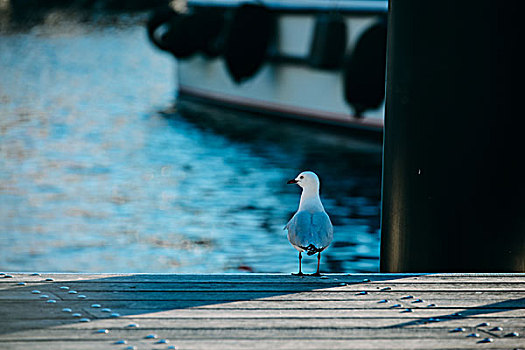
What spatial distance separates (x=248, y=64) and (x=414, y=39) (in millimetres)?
14207

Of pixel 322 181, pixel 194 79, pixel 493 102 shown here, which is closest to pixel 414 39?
pixel 493 102

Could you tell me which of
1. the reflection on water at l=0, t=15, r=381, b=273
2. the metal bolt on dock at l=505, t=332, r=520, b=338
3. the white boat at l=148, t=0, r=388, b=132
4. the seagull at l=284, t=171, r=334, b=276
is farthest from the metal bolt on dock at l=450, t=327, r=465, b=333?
the white boat at l=148, t=0, r=388, b=132

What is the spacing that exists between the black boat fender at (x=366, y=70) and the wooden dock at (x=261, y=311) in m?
11.0

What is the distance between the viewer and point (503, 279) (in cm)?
359

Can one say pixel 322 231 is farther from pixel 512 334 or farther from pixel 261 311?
pixel 512 334

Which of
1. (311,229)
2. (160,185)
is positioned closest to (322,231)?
(311,229)

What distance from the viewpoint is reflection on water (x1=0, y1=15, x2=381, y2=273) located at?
889 centimetres

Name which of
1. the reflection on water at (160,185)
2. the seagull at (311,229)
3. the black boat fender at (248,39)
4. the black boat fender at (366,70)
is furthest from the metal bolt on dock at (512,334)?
the black boat fender at (248,39)

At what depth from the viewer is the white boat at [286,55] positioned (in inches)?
579

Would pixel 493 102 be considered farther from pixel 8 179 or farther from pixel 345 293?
pixel 8 179

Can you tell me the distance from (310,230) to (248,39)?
46.5 feet

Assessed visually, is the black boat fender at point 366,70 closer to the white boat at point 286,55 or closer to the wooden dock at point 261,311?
the white boat at point 286,55

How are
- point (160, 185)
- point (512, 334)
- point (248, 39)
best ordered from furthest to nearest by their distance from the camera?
1. point (248, 39)
2. point (160, 185)
3. point (512, 334)

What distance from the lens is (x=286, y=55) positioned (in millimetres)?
17375
